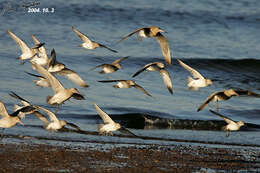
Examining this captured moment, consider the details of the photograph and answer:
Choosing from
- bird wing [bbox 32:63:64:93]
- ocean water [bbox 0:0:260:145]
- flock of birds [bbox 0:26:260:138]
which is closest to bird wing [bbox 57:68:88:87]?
flock of birds [bbox 0:26:260:138]

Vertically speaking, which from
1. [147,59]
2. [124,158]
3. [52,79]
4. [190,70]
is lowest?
[124,158]

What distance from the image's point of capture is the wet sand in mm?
8234

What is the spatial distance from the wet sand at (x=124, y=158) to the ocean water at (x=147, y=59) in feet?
3.21

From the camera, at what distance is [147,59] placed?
20172 mm

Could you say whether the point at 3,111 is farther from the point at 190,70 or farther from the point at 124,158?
the point at 190,70

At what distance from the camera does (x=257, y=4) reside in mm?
30984

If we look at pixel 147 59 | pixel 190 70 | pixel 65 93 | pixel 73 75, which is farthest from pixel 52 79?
pixel 147 59

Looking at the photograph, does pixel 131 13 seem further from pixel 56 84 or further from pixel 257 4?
pixel 56 84

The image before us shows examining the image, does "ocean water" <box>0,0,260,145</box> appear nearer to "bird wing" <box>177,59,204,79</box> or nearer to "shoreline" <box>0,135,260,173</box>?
"shoreline" <box>0,135,260,173</box>

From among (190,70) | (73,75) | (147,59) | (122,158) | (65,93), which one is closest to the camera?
(122,158)

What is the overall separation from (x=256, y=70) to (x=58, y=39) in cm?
774

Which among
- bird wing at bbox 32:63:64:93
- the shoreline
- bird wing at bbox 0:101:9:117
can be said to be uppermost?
bird wing at bbox 32:63:64:93

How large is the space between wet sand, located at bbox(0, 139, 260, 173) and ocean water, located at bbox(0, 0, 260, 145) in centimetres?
98

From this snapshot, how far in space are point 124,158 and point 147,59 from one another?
1136 centimetres
